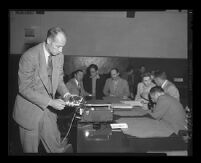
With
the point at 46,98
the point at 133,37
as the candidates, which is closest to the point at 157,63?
the point at 133,37

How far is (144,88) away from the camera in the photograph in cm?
346

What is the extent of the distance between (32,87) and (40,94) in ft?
0.37

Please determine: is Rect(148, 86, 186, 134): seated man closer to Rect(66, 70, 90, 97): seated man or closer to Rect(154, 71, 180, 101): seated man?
Rect(154, 71, 180, 101): seated man

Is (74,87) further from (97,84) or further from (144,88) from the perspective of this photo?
(144,88)

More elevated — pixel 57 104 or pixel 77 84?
pixel 77 84

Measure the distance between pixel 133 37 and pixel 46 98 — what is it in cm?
193

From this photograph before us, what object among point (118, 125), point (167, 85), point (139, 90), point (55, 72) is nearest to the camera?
point (118, 125)

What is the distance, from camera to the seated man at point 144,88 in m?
3.43

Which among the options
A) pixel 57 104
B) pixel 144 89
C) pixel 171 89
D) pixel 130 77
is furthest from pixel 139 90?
pixel 57 104

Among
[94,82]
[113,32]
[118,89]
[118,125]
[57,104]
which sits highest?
[113,32]

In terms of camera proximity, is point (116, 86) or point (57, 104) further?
point (116, 86)

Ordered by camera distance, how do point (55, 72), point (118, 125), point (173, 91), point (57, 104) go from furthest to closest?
point (173, 91) → point (55, 72) → point (57, 104) → point (118, 125)

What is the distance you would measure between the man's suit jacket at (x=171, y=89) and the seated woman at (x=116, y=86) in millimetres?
609
